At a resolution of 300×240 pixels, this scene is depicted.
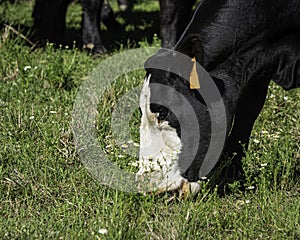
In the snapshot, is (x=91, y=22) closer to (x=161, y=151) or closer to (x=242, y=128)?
(x=242, y=128)

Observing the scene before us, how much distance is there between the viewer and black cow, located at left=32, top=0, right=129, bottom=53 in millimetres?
5410

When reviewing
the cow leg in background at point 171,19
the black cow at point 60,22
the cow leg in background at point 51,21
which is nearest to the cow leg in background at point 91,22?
the black cow at point 60,22

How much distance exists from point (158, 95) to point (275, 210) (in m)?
0.60

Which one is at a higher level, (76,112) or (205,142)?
(205,142)

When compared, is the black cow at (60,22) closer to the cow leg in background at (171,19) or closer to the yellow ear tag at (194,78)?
the cow leg in background at (171,19)

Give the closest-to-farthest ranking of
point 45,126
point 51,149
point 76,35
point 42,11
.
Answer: point 51,149
point 45,126
point 42,11
point 76,35

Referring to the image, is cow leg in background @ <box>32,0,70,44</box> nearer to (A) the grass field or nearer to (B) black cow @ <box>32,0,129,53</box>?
(B) black cow @ <box>32,0,129,53</box>

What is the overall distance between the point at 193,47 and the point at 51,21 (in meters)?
3.01

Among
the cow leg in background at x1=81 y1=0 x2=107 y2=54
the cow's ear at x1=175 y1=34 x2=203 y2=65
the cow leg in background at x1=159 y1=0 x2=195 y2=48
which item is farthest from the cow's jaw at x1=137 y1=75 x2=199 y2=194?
the cow leg in background at x1=81 y1=0 x2=107 y2=54

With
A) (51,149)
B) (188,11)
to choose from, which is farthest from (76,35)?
(51,149)

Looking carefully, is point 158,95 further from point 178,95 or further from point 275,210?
point 275,210

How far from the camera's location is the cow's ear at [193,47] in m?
2.57

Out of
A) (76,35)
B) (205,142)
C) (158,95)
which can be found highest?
(158,95)

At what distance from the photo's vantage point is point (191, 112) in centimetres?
266
